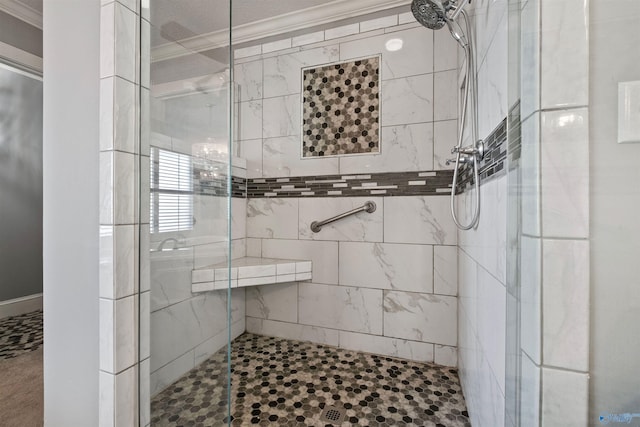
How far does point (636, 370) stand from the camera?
456 millimetres

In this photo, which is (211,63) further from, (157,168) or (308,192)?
(308,192)

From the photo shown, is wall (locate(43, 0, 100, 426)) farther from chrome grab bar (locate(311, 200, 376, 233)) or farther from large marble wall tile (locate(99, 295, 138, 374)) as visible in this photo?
chrome grab bar (locate(311, 200, 376, 233))

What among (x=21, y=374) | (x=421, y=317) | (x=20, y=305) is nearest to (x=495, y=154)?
(x=421, y=317)

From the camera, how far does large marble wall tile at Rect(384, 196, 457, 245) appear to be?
1.81 m

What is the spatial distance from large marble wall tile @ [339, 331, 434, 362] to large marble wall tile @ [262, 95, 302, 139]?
63.9 inches

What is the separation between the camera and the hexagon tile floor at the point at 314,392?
0.97m

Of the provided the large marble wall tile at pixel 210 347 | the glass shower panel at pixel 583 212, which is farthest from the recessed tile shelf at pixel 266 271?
the glass shower panel at pixel 583 212

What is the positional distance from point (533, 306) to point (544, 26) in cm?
53

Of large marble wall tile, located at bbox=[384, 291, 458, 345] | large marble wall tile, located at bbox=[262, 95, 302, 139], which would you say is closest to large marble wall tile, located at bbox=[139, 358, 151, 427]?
large marble wall tile, located at bbox=[384, 291, 458, 345]

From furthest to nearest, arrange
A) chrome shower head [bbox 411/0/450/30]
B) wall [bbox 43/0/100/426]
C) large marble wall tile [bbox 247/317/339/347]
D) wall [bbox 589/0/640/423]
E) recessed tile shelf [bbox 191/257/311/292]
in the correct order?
large marble wall tile [bbox 247/317/339/347] → recessed tile shelf [bbox 191/257/311/292] → chrome shower head [bbox 411/0/450/30] → wall [bbox 43/0/100/426] → wall [bbox 589/0/640/423]

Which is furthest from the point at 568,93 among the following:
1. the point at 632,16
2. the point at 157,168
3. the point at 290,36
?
the point at 290,36

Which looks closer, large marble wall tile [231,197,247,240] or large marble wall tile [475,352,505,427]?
large marble wall tile [475,352,505,427]

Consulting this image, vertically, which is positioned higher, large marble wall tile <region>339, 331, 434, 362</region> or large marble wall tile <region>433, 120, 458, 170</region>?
large marble wall tile <region>433, 120, 458, 170</region>

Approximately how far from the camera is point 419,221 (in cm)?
187
